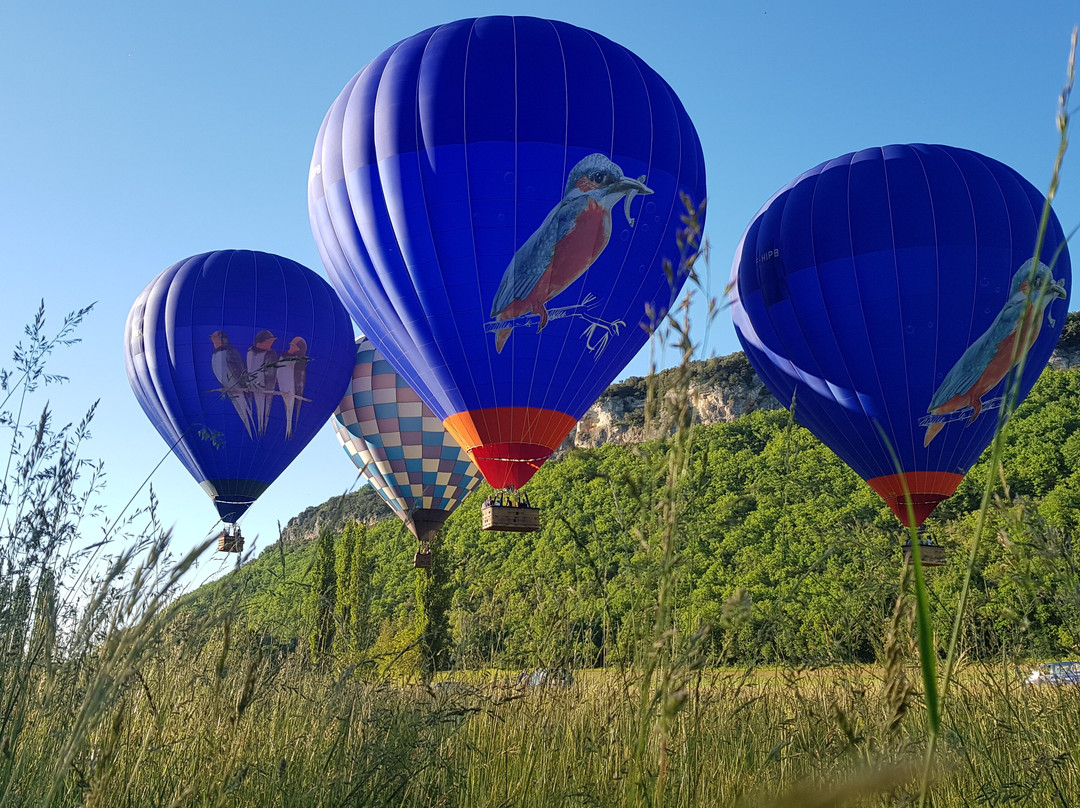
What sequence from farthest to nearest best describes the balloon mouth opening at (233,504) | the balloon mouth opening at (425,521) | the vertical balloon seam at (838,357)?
1. the balloon mouth opening at (425,521)
2. the balloon mouth opening at (233,504)
3. the vertical balloon seam at (838,357)

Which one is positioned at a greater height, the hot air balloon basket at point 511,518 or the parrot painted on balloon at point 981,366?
the parrot painted on balloon at point 981,366

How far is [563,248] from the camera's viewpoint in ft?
43.4

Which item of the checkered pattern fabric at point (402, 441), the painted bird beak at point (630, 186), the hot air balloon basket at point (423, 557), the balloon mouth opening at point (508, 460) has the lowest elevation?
the hot air balloon basket at point (423, 557)

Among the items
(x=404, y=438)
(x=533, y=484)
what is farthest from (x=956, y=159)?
(x=533, y=484)

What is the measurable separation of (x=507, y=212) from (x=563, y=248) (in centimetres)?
103

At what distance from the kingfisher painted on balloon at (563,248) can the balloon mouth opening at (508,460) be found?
66.2 inches

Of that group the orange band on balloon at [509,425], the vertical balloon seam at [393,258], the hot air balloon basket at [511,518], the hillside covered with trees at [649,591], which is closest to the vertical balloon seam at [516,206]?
the orange band on balloon at [509,425]

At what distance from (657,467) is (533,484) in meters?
35.4

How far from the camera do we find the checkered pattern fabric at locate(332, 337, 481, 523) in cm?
2300

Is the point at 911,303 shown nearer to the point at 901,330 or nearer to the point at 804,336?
the point at 901,330

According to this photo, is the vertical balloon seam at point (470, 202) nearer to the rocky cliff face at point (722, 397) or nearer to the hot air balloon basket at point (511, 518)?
the hot air balloon basket at point (511, 518)

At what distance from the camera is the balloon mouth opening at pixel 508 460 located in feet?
45.9

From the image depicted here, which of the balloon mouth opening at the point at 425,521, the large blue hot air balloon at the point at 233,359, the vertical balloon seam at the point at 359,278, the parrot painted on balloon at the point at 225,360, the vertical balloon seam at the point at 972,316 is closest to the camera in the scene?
the vertical balloon seam at the point at 359,278

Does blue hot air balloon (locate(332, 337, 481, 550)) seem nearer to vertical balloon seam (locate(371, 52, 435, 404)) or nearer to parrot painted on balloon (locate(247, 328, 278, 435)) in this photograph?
parrot painted on balloon (locate(247, 328, 278, 435))
